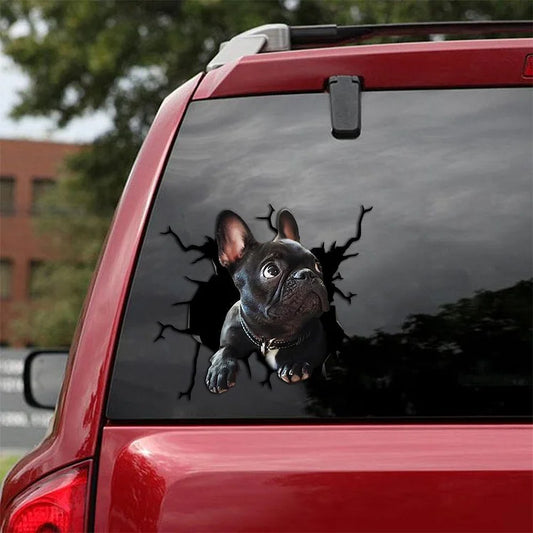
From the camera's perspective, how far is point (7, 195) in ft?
181

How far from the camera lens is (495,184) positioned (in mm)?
2027

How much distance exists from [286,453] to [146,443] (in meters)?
0.26

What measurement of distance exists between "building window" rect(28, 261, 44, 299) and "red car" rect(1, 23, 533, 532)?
43.9 metres

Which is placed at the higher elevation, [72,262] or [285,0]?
[285,0]

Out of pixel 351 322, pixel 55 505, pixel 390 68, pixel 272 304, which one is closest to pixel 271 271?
pixel 272 304

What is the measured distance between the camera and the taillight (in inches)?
77.4

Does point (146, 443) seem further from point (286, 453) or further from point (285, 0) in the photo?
point (285, 0)

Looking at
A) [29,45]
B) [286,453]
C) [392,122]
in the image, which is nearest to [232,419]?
[286,453]

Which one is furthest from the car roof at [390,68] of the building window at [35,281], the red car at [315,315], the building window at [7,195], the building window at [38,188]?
the building window at [7,195]

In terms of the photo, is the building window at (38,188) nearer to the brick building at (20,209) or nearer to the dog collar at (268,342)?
the brick building at (20,209)

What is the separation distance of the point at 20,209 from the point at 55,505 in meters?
54.0

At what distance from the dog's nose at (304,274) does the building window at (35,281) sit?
144ft

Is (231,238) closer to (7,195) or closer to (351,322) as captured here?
(351,322)

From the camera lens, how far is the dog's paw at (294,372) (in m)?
1.95
